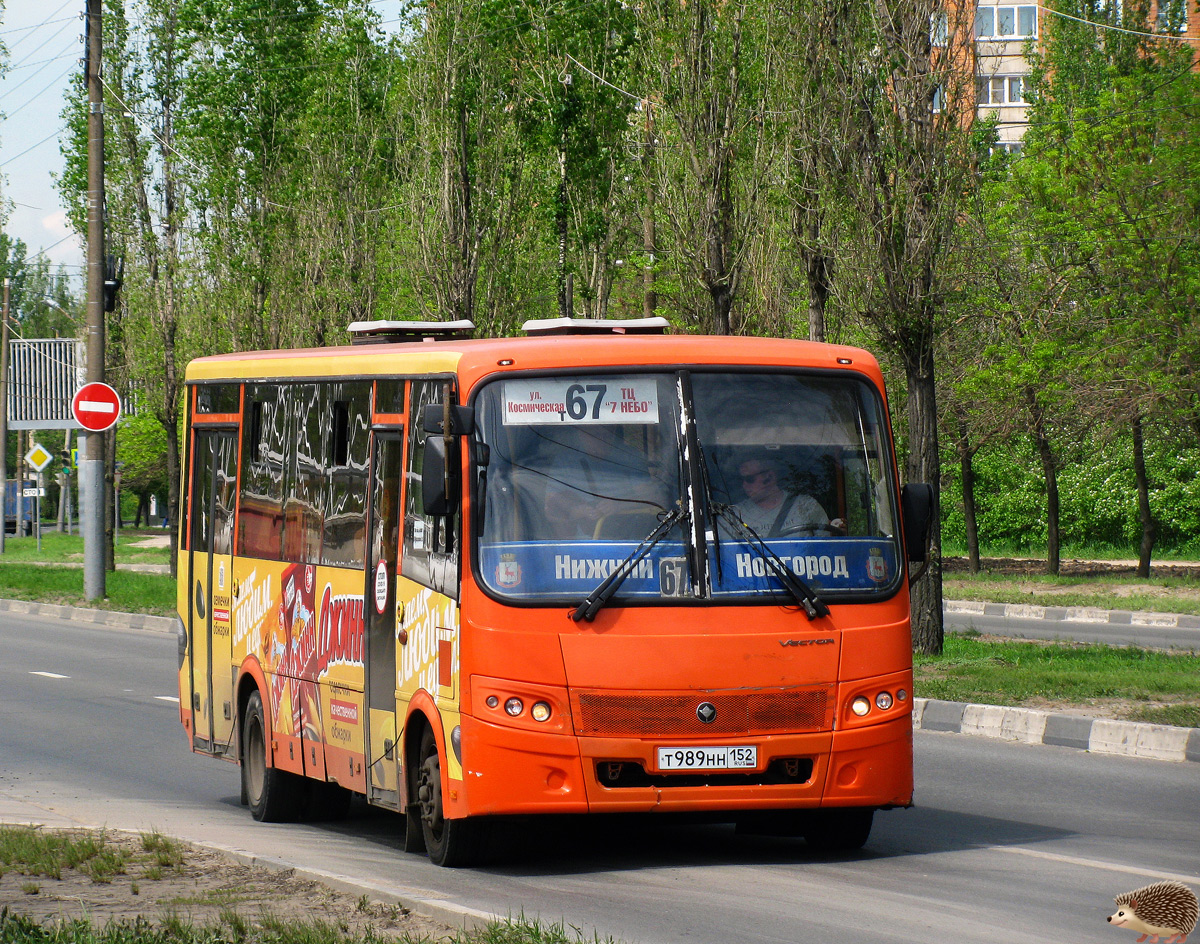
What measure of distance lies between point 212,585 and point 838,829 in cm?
513

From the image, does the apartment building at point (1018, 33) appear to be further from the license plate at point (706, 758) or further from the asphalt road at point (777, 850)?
the license plate at point (706, 758)

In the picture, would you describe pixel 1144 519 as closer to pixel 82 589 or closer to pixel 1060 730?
pixel 82 589

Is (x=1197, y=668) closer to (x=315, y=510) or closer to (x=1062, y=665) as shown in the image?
(x=1062, y=665)

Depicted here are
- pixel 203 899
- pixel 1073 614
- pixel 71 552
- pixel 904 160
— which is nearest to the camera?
pixel 203 899

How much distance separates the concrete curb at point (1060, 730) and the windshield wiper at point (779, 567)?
5468 mm

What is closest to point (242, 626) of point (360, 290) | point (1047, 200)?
point (1047, 200)

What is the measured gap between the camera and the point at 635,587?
8336 millimetres

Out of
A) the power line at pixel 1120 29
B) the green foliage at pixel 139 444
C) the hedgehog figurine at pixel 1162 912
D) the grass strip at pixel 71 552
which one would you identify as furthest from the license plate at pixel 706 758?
the green foliage at pixel 139 444

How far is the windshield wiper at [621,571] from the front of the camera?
8195 millimetres

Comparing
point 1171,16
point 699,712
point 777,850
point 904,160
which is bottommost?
point 777,850

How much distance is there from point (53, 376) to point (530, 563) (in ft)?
242

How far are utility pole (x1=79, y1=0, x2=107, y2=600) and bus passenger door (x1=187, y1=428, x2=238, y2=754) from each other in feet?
52.6

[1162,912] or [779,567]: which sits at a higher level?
[779,567]

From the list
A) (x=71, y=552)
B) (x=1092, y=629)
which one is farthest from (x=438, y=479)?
(x=71, y=552)
